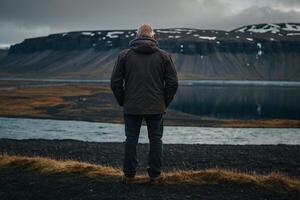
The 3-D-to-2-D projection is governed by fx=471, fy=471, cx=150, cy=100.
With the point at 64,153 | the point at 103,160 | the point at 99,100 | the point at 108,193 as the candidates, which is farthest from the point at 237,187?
the point at 99,100

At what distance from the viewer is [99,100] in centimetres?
8581

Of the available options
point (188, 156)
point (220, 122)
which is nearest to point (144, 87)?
point (188, 156)

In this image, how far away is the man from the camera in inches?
392

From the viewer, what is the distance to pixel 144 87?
32.8 feet

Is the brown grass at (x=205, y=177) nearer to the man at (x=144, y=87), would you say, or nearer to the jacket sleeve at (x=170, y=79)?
the man at (x=144, y=87)

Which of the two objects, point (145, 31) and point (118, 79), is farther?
point (118, 79)

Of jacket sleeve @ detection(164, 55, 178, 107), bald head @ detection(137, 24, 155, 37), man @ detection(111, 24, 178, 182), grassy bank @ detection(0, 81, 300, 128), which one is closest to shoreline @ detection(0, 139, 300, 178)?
man @ detection(111, 24, 178, 182)

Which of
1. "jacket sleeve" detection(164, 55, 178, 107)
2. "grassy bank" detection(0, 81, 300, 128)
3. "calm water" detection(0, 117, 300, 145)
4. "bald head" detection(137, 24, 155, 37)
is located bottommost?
"grassy bank" detection(0, 81, 300, 128)

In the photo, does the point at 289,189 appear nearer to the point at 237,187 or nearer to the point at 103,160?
the point at 237,187

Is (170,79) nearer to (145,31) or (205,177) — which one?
(145,31)

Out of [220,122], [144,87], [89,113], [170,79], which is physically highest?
[170,79]

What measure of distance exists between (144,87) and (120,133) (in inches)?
1398

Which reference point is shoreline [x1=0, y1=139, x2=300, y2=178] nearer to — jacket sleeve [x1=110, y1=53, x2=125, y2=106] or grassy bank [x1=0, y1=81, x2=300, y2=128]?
jacket sleeve [x1=110, y1=53, x2=125, y2=106]

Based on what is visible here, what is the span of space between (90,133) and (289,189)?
3562 cm
